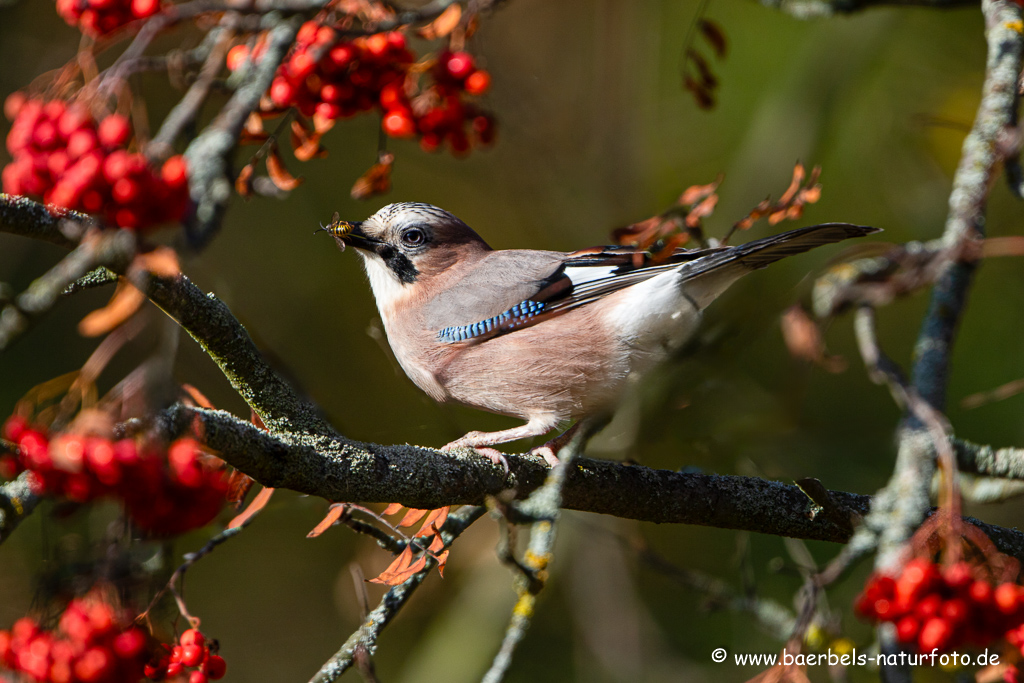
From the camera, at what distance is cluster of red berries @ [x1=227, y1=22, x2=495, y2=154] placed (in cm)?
283

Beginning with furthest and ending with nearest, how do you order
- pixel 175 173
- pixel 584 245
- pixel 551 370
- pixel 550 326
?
pixel 584 245 → pixel 550 326 → pixel 551 370 → pixel 175 173

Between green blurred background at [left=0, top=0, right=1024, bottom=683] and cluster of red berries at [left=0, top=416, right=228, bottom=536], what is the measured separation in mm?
2840

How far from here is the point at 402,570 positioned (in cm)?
261

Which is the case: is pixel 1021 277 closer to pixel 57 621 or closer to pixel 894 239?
pixel 894 239

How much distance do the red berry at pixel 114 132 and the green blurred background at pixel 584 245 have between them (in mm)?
2959

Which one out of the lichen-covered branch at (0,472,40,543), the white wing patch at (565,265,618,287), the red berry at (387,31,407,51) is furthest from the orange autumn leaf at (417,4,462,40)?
the lichen-covered branch at (0,472,40,543)

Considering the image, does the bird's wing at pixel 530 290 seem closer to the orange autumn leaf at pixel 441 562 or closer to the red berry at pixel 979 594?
the orange autumn leaf at pixel 441 562

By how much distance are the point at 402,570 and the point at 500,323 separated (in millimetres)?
1520

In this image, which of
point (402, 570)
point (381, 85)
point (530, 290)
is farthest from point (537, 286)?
point (402, 570)

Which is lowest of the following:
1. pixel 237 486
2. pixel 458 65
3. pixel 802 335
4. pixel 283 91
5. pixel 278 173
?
pixel 237 486

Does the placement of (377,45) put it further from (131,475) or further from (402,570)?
(131,475)

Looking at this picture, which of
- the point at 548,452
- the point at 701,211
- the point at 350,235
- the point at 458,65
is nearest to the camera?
the point at 458,65

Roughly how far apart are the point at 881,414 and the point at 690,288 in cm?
289

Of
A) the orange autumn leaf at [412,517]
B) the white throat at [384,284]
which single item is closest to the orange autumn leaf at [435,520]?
the orange autumn leaf at [412,517]
